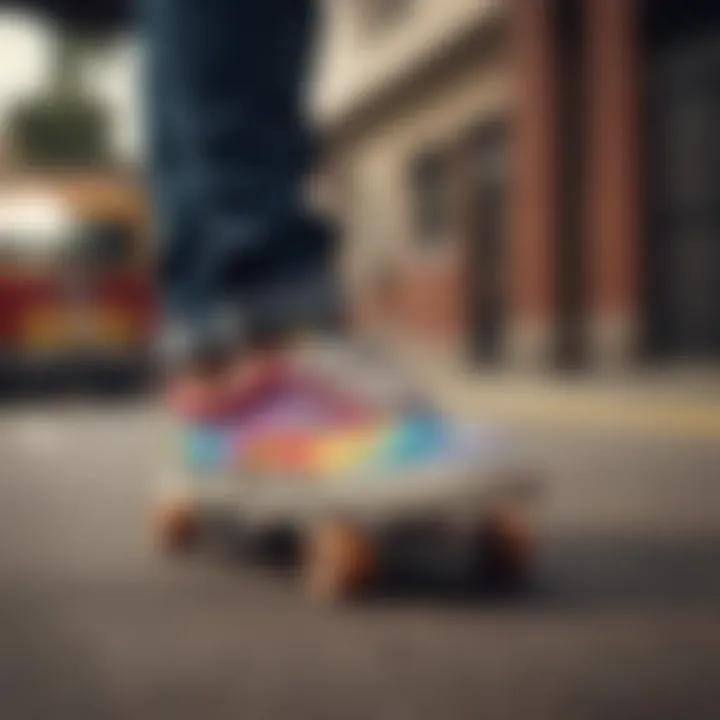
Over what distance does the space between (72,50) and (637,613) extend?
1062mm

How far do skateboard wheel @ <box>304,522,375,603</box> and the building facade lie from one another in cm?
255

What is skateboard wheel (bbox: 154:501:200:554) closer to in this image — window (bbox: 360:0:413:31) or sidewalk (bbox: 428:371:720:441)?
sidewalk (bbox: 428:371:720:441)

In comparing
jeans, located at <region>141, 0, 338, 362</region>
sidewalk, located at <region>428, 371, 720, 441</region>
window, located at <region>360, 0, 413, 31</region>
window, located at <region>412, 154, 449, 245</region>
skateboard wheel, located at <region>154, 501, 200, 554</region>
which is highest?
window, located at <region>360, 0, 413, 31</region>

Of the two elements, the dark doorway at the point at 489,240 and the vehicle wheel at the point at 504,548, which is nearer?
the vehicle wheel at the point at 504,548

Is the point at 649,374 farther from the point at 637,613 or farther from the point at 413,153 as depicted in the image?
the point at 637,613

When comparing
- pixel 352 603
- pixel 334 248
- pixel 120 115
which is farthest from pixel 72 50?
pixel 352 603

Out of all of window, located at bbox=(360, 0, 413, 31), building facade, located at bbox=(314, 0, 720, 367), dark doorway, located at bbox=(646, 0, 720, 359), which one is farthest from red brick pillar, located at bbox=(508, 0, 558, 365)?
window, located at bbox=(360, 0, 413, 31)

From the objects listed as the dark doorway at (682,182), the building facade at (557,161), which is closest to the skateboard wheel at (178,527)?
the building facade at (557,161)

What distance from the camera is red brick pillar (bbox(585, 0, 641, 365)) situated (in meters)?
4.61

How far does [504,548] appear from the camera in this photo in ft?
3.84

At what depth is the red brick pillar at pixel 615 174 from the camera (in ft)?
15.1

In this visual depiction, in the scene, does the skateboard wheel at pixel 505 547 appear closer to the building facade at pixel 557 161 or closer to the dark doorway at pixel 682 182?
the building facade at pixel 557 161

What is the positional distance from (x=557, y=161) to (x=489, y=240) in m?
0.96

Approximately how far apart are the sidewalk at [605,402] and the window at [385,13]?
72.3 inches
